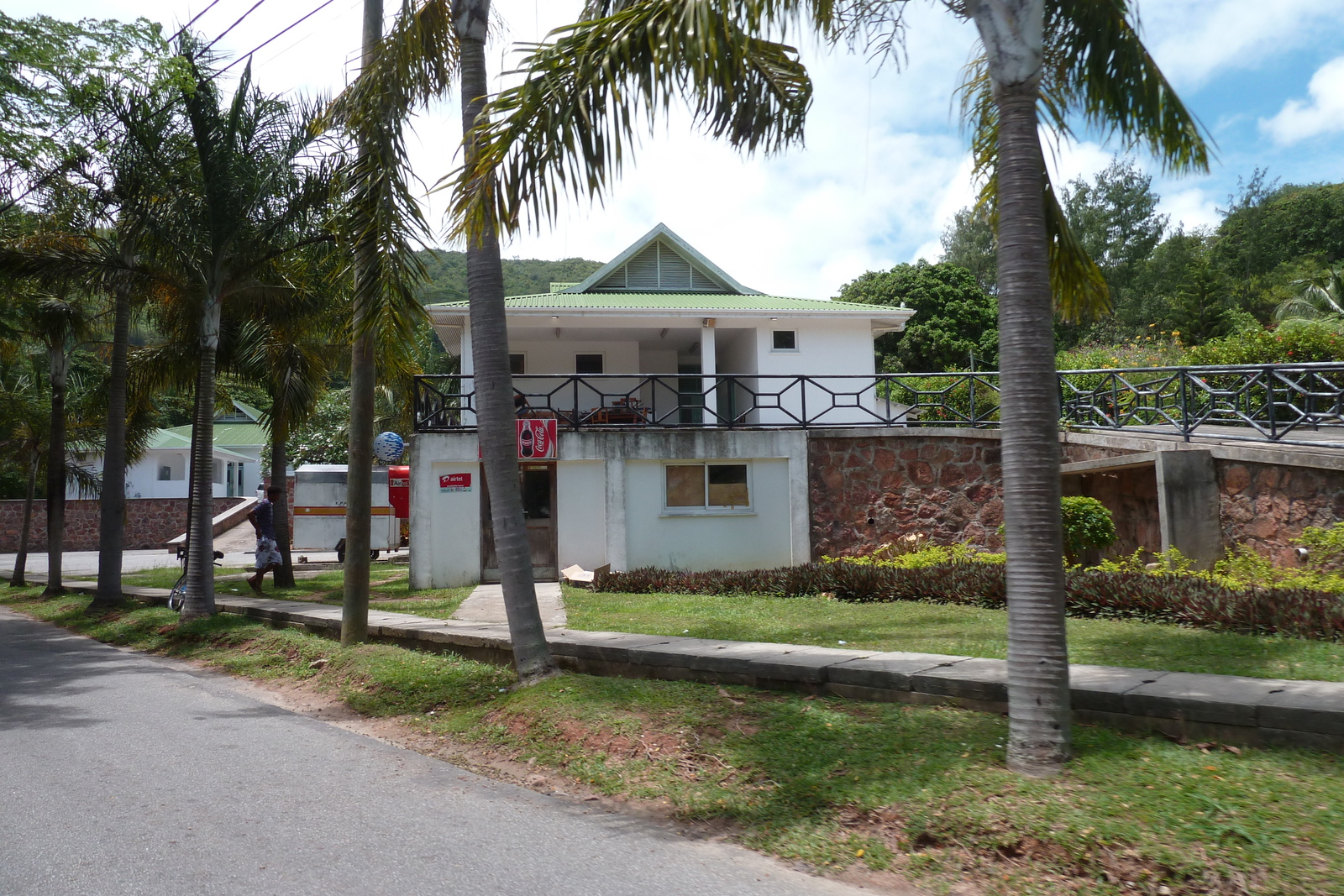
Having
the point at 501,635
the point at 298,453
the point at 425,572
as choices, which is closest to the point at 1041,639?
the point at 501,635

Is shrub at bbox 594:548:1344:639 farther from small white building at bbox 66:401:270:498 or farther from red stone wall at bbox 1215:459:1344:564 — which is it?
small white building at bbox 66:401:270:498

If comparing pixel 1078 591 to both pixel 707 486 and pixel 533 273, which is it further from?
pixel 533 273

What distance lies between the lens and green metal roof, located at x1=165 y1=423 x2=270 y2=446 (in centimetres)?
5212

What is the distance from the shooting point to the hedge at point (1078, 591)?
7.68 meters

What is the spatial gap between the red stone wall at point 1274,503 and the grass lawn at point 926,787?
290 inches

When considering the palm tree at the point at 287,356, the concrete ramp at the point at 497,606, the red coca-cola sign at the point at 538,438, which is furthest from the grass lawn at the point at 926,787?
the palm tree at the point at 287,356

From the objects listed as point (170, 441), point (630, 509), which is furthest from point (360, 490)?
point (170, 441)

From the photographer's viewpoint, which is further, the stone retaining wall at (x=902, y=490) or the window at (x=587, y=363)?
the window at (x=587, y=363)

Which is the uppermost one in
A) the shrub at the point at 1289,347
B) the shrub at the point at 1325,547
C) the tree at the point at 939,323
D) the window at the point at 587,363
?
the tree at the point at 939,323

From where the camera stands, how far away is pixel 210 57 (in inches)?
518

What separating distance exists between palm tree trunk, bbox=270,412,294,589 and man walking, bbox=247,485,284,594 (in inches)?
38.3

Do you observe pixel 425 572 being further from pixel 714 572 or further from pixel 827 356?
pixel 827 356

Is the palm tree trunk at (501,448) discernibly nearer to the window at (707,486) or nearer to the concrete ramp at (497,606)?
the concrete ramp at (497,606)

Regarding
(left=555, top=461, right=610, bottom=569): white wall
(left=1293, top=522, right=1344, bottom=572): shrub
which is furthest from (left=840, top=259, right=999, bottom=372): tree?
(left=1293, top=522, right=1344, bottom=572): shrub
